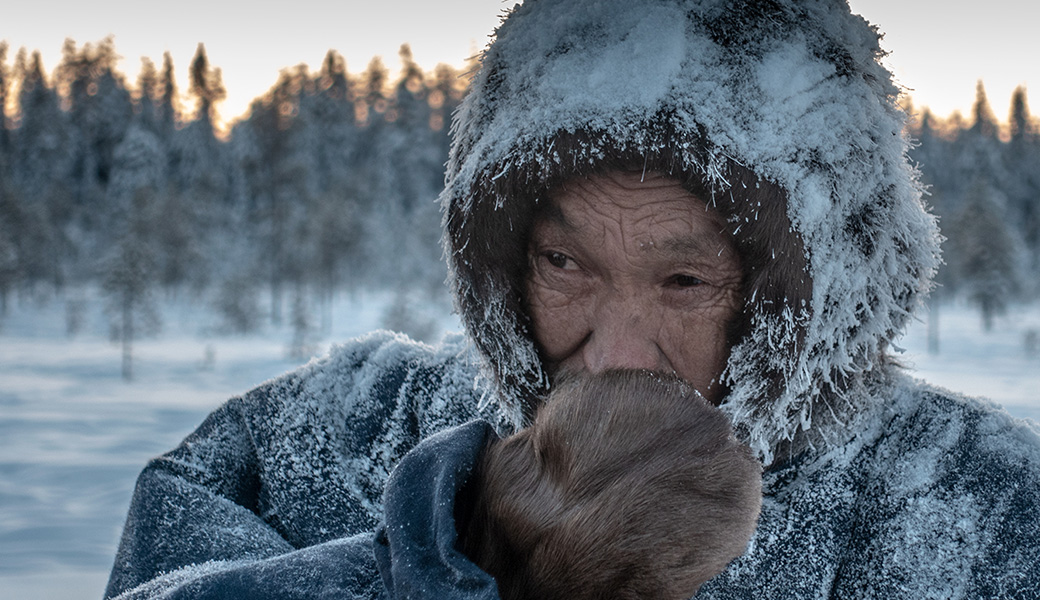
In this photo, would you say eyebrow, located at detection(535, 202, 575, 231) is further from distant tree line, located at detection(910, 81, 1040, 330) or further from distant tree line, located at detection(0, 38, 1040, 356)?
distant tree line, located at detection(910, 81, 1040, 330)

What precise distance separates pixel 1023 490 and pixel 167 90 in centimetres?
5422

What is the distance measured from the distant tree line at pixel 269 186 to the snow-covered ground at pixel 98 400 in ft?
5.81

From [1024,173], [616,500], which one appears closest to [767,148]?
[616,500]

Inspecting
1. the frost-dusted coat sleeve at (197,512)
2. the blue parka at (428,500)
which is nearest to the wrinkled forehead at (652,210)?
the blue parka at (428,500)

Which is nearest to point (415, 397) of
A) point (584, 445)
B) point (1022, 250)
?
point (584, 445)

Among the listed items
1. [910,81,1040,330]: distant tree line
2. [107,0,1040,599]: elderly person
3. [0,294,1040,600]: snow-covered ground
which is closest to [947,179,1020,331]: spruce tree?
[910,81,1040,330]: distant tree line

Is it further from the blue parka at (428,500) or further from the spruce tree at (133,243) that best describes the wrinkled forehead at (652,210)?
the spruce tree at (133,243)

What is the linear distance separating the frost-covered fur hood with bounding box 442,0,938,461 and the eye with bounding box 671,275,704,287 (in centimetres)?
8

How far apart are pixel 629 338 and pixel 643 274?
0.11m

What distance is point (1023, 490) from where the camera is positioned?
1.01 meters

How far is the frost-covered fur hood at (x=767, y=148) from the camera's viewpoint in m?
1.03

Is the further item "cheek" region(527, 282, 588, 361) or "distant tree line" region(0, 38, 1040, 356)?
"distant tree line" region(0, 38, 1040, 356)

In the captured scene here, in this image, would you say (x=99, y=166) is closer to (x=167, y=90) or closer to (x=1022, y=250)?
(x=167, y=90)

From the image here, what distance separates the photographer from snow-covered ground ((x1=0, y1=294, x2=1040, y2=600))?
3947 mm
